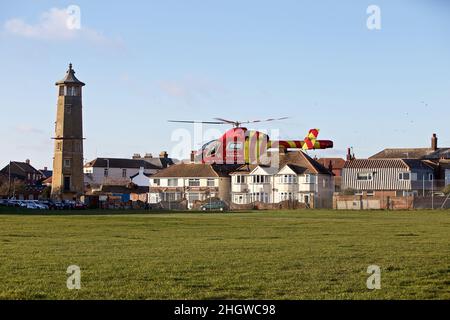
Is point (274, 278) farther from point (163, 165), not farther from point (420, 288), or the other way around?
point (163, 165)

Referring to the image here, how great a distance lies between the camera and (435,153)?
128m

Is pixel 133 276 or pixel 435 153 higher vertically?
pixel 435 153

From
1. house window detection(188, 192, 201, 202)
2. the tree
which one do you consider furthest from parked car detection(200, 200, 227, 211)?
house window detection(188, 192, 201, 202)

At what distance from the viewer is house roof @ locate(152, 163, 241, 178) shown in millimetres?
134125

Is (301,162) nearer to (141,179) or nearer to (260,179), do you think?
(260,179)

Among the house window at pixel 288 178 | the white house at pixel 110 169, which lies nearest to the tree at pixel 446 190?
the house window at pixel 288 178

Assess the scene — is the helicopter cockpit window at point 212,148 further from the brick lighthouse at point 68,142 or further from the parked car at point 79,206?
the brick lighthouse at point 68,142

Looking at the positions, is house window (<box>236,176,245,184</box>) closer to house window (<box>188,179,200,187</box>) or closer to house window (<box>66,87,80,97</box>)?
house window (<box>188,179,200,187</box>)

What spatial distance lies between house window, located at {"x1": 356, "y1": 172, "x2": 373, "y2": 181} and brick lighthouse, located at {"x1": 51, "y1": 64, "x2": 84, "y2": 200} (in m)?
44.2

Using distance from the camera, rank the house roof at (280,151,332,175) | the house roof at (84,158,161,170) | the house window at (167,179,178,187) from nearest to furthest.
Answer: the house roof at (280,151,332,175)
the house window at (167,179,178,187)
the house roof at (84,158,161,170)

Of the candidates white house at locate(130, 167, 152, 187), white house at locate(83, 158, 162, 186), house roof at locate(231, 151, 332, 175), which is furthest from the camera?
white house at locate(83, 158, 162, 186)

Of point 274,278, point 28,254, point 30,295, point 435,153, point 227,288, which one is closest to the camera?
point 30,295

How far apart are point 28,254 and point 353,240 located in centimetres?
1254

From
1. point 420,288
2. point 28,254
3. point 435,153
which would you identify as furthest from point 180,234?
point 435,153
